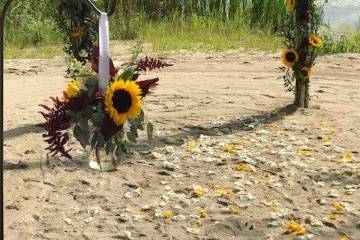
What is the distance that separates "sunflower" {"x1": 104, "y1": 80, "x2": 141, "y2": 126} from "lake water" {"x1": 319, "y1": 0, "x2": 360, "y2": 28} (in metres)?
10.7

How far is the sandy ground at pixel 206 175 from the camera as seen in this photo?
3.91 m

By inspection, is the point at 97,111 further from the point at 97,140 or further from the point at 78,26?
the point at 78,26

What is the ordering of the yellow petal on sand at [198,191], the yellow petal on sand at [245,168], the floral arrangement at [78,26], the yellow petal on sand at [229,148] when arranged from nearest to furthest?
the yellow petal on sand at [198,191] → the yellow petal on sand at [245,168] → the yellow petal on sand at [229,148] → the floral arrangement at [78,26]

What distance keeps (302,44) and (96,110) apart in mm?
4317

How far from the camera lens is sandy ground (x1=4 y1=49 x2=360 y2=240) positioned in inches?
154

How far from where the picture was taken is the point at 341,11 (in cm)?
1466

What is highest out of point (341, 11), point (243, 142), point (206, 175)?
point (341, 11)

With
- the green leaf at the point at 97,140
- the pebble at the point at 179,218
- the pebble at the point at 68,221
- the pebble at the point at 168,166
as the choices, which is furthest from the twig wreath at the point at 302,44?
the green leaf at the point at 97,140

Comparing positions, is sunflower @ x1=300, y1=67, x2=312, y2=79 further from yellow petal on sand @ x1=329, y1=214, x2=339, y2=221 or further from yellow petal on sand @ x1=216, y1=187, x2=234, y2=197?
yellow petal on sand @ x1=329, y1=214, x2=339, y2=221

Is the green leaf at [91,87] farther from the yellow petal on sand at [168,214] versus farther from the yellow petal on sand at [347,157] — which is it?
the yellow petal on sand at [347,157]

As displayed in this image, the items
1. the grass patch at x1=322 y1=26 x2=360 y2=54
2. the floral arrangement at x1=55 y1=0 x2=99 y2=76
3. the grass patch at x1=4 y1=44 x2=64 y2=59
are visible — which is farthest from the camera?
the grass patch at x1=322 y1=26 x2=360 y2=54

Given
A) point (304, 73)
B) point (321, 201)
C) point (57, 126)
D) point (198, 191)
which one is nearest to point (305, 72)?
point (304, 73)

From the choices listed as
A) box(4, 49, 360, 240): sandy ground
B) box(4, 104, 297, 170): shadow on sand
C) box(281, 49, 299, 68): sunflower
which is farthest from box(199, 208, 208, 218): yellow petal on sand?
box(281, 49, 299, 68): sunflower

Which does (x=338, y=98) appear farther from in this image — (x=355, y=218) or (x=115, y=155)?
(x=115, y=155)
